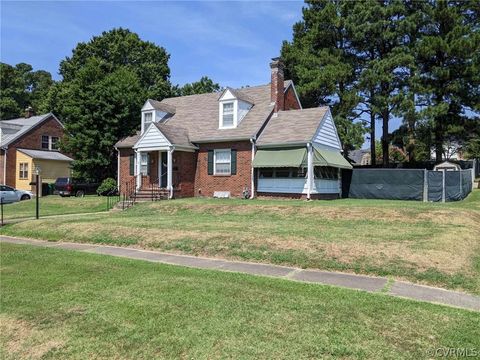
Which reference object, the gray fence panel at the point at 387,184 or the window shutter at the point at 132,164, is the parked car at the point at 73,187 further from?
the gray fence panel at the point at 387,184

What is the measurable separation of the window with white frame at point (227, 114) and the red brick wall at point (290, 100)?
13.4 ft

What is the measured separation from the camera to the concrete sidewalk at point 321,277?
21.8ft

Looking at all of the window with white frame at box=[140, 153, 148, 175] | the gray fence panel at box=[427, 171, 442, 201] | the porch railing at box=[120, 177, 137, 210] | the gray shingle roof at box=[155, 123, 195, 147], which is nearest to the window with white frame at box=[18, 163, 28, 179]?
the porch railing at box=[120, 177, 137, 210]

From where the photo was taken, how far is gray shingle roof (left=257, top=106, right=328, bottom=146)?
73.5ft

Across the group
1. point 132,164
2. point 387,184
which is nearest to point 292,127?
point 387,184

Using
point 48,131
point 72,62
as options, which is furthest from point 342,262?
point 72,62

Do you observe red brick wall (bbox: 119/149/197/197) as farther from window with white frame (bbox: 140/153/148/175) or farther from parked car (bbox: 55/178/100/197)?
parked car (bbox: 55/178/100/197)

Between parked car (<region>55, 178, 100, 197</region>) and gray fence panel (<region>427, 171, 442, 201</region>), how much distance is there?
24.3m

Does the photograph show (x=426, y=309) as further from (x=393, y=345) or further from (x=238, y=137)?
(x=238, y=137)

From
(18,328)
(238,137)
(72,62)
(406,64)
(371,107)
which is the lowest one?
(18,328)

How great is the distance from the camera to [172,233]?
1186cm

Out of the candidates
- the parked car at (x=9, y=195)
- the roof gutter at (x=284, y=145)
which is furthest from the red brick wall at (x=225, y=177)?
the parked car at (x=9, y=195)

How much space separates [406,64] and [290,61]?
1018 centimetres

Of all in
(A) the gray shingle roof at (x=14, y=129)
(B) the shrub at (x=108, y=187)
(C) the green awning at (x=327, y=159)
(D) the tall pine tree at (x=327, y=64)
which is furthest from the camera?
(A) the gray shingle roof at (x=14, y=129)
